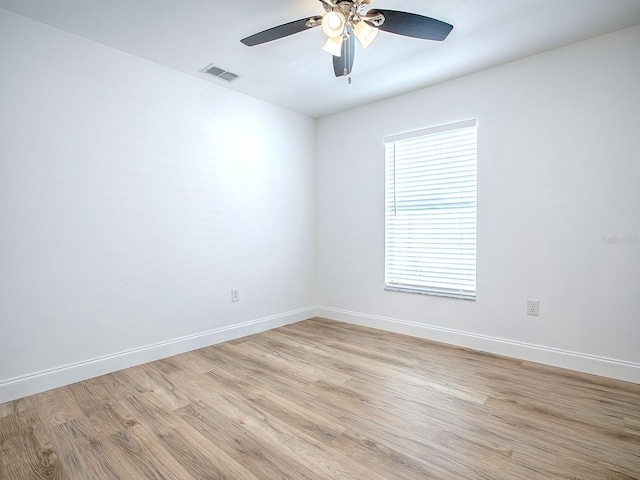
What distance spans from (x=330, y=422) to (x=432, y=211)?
220cm

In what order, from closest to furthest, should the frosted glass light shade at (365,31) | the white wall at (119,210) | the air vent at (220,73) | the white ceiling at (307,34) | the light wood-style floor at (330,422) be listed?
1. the light wood-style floor at (330,422)
2. the frosted glass light shade at (365,31)
3. the white ceiling at (307,34)
4. the white wall at (119,210)
5. the air vent at (220,73)

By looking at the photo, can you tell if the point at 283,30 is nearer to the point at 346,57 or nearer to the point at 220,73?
the point at 346,57

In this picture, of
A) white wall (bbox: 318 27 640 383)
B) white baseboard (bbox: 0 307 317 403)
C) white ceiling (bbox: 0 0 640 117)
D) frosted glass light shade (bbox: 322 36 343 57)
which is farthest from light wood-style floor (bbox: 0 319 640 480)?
white ceiling (bbox: 0 0 640 117)


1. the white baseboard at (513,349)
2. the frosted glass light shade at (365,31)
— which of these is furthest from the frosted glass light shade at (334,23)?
the white baseboard at (513,349)

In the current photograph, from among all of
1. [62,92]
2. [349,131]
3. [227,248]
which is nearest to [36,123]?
[62,92]

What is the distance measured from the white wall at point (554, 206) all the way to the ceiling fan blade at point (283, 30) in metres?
1.84

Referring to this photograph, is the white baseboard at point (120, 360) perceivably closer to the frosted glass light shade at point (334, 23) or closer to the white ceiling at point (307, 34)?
the white ceiling at point (307, 34)

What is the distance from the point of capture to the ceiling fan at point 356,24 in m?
1.78

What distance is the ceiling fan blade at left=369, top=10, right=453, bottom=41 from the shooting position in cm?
178

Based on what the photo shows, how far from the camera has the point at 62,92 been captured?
93.0 inches

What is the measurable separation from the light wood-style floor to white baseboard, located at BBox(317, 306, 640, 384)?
10 cm

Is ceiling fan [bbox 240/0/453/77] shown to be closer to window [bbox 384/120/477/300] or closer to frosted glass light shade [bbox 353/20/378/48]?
frosted glass light shade [bbox 353/20/378/48]

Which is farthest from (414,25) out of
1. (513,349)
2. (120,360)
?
(120,360)

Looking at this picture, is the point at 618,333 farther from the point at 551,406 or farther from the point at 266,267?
the point at 266,267
